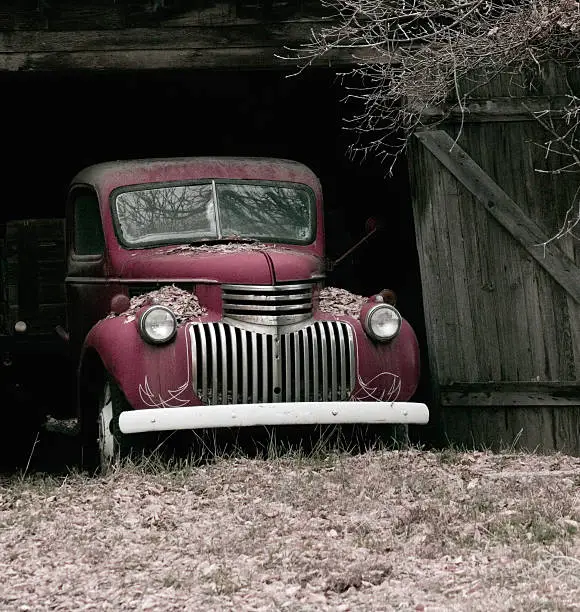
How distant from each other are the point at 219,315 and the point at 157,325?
0.47m

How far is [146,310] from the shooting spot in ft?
23.2

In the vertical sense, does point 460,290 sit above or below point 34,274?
below

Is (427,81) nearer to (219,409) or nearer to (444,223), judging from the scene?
(444,223)

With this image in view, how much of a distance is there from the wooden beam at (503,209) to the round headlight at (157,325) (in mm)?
2418

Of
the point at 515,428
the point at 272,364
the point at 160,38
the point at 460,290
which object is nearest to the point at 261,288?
the point at 272,364

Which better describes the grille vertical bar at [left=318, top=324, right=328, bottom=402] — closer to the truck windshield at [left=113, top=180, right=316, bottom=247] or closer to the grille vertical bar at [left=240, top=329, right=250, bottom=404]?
the grille vertical bar at [left=240, top=329, right=250, bottom=404]

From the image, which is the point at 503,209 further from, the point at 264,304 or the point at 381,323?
the point at 264,304

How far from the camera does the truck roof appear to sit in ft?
27.1

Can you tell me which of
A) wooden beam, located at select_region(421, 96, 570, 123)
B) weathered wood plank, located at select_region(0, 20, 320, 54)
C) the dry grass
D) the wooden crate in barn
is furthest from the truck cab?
the wooden crate in barn

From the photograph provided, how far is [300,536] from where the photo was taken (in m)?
5.71

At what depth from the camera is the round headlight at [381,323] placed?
24.1ft

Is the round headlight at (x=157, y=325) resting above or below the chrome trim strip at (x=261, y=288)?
below

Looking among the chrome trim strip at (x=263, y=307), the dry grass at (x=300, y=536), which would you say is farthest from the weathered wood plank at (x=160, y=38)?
the dry grass at (x=300, y=536)

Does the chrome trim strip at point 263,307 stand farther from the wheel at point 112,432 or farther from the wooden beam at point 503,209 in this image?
the wooden beam at point 503,209
